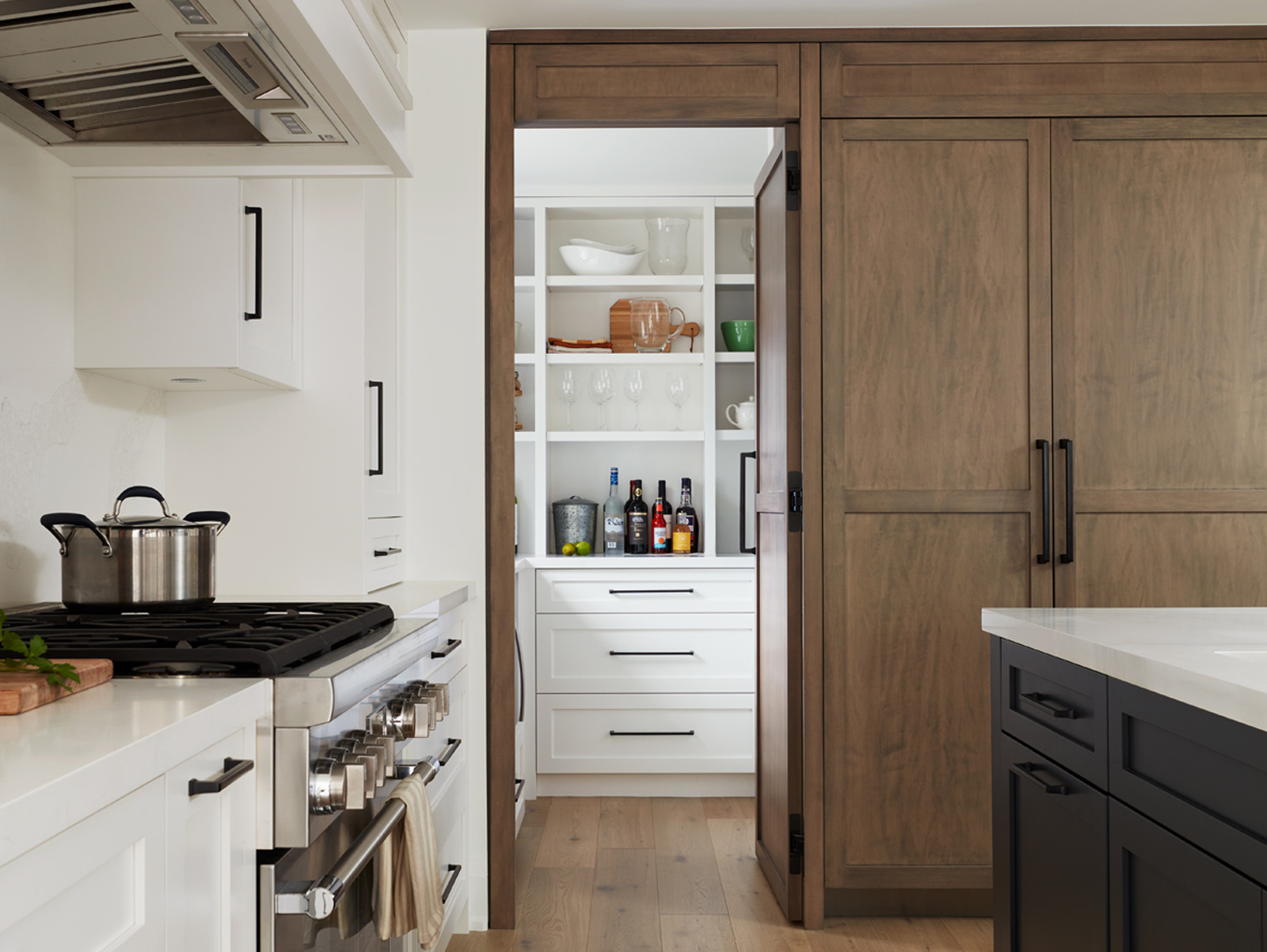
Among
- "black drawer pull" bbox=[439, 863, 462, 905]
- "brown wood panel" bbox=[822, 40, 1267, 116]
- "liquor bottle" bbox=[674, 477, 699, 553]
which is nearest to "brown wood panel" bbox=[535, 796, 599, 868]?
"black drawer pull" bbox=[439, 863, 462, 905]

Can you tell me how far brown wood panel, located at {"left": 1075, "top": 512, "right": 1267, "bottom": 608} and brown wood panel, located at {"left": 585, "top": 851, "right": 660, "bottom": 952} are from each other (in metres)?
1.44

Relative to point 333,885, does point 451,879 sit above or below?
below

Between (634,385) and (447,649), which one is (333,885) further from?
(634,385)

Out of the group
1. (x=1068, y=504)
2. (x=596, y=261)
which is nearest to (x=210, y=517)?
(x=1068, y=504)

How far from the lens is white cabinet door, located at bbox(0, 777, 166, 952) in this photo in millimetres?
694

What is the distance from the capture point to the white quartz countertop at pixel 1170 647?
106 centimetres

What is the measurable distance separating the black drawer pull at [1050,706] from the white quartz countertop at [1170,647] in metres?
0.08

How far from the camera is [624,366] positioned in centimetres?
403

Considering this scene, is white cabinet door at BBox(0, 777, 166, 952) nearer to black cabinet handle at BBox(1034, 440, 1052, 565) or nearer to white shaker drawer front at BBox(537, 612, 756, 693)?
black cabinet handle at BBox(1034, 440, 1052, 565)

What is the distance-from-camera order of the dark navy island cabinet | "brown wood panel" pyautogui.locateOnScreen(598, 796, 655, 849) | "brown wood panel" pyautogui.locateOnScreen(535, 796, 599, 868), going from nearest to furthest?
the dark navy island cabinet
"brown wood panel" pyautogui.locateOnScreen(535, 796, 599, 868)
"brown wood panel" pyautogui.locateOnScreen(598, 796, 655, 849)

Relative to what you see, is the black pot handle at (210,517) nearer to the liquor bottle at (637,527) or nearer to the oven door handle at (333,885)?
the oven door handle at (333,885)

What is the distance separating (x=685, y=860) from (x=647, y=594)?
3.20 feet

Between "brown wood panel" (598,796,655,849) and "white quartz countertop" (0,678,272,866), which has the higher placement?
"white quartz countertop" (0,678,272,866)

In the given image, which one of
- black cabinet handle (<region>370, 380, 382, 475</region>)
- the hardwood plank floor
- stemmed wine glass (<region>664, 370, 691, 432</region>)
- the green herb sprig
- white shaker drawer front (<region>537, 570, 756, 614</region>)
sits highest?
stemmed wine glass (<region>664, 370, 691, 432</region>)
